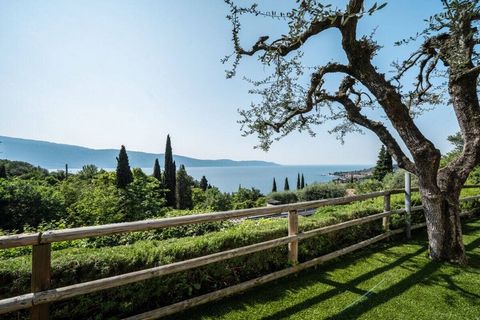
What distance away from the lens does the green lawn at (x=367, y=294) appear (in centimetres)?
353

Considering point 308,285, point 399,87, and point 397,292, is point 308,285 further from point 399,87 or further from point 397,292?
point 399,87

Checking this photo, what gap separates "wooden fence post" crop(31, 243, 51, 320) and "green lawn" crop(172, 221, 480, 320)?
1421 millimetres

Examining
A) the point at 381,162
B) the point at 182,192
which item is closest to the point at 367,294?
the point at 182,192

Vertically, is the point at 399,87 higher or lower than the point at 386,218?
higher

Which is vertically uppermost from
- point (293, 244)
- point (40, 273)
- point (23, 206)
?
point (40, 273)

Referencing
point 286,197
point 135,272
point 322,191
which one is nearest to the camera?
point 135,272

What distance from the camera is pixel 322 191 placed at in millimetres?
32469

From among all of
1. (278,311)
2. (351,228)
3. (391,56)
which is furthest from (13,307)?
(391,56)

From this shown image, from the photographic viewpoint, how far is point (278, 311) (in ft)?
11.8

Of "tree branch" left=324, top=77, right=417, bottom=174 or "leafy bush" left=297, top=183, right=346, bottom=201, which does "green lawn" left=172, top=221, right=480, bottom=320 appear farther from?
"leafy bush" left=297, top=183, right=346, bottom=201

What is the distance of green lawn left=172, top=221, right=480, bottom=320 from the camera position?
3525mm

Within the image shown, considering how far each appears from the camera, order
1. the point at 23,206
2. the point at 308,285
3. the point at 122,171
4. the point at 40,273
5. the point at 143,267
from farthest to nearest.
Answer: the point at 122,171, the point at 23,206, the point at 308,285, the point at 143,267, the point at 40,273

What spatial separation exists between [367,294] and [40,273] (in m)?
3.94

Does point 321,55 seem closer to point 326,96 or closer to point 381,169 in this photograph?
point 326,96
